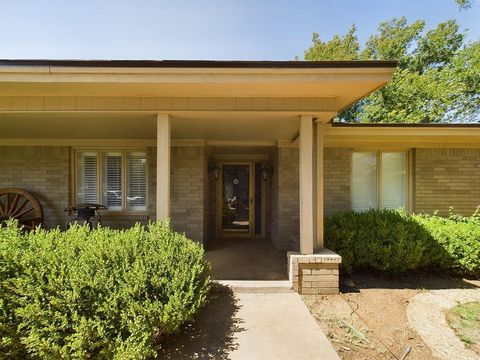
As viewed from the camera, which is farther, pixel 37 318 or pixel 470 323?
pixel 470 323

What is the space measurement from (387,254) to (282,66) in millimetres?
3586

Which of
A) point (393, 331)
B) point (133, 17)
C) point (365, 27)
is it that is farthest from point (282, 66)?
point (365, 27)

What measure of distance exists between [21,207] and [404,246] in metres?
8.10

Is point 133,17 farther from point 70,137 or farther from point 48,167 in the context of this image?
point 48,167

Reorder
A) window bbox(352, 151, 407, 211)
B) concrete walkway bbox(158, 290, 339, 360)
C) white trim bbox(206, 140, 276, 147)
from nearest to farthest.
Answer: concrete walkway bbox(158, 290, 339, 360), white trim bbox(206, 140, 276, 147), window bbox(352, 151, 407, 211)

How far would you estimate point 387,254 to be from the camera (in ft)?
14.6

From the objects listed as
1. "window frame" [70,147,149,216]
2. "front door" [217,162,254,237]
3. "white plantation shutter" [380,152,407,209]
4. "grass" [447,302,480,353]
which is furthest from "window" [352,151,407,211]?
"window frame" [70,147,149,216]

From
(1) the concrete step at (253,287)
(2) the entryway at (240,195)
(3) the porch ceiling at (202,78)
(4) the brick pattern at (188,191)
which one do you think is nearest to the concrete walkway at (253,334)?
(1) the concrete step at (253,287)

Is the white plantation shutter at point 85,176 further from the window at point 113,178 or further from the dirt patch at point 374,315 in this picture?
the dirt patch at point 374,315

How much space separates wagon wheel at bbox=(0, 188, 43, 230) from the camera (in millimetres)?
5836

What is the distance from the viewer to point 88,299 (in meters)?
2.38

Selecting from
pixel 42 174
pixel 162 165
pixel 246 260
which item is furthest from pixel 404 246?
pixel 42 174

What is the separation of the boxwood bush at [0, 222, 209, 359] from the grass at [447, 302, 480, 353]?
121 inches

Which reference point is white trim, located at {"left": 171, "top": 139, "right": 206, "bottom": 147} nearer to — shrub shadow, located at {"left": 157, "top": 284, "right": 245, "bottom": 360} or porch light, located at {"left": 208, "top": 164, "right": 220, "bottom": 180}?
porch light, located at {"left": 208, "top": 164, "right": 220, "bottom": 180}
